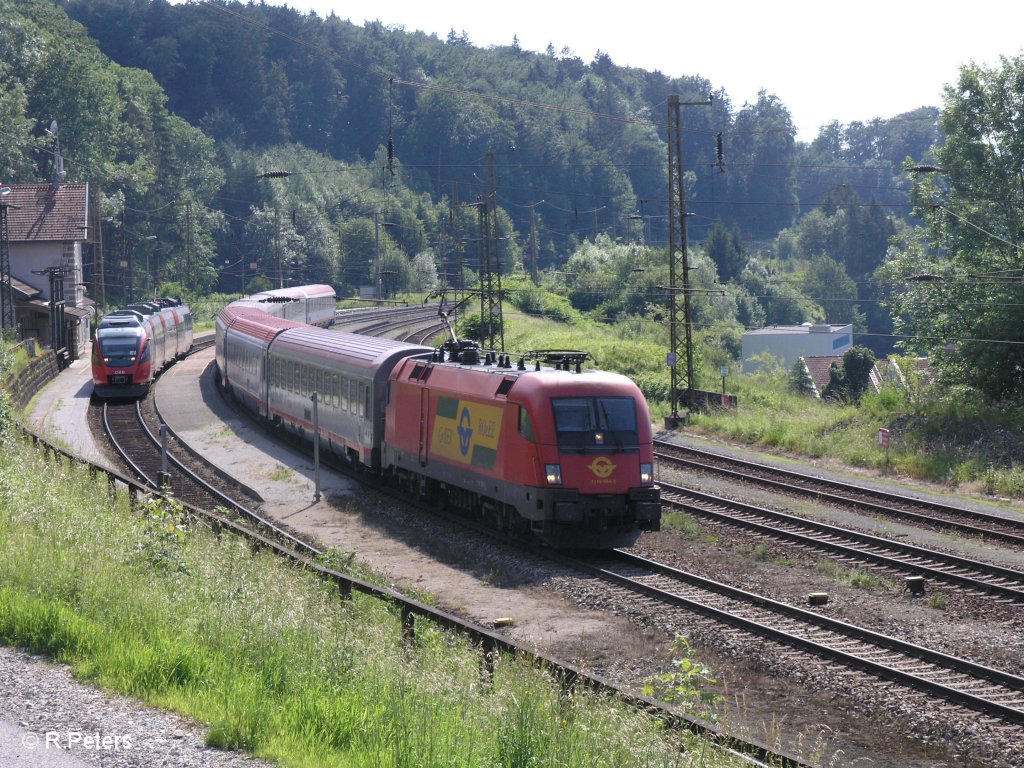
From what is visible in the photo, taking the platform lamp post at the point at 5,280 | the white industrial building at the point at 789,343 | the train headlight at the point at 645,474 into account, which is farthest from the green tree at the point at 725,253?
the train headlight at the point at 645,474

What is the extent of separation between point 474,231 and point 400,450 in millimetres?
95161

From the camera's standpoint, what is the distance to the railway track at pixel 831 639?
11969 mm

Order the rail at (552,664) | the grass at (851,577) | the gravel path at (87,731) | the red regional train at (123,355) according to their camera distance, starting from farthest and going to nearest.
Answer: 1. the red regional train at (123,355)
2. the grass at (851,577)
3. the rail at (552,664)
4. the gravel path at (87,731)

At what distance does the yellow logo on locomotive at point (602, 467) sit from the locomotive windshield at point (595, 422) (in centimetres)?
24

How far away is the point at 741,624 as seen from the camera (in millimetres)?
14312

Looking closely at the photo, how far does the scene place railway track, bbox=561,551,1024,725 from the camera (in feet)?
39.3

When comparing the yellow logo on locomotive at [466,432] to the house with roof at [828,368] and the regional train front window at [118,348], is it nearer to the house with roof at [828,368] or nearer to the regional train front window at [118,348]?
the regional train front window at [118,348]

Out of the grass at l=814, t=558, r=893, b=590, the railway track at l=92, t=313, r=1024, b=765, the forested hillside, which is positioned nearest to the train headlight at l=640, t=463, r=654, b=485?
the grass at l=814, t=558, r=893, b=590

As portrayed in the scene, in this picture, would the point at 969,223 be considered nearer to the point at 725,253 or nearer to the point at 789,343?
the point at 789,343

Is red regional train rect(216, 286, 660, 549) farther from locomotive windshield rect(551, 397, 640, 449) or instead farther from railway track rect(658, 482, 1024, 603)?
railway track rect(658, 482, 1024, 603)

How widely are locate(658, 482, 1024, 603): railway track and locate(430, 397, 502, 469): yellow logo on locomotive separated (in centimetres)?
494

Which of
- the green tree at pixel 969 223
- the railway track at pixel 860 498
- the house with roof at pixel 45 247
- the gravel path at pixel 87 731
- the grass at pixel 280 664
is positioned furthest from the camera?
the house with roof at pixel 45 247

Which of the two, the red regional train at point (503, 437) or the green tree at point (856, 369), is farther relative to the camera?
the green tree at point (856, 369)

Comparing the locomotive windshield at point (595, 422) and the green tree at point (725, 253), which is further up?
the green tree at point (725, 253)
